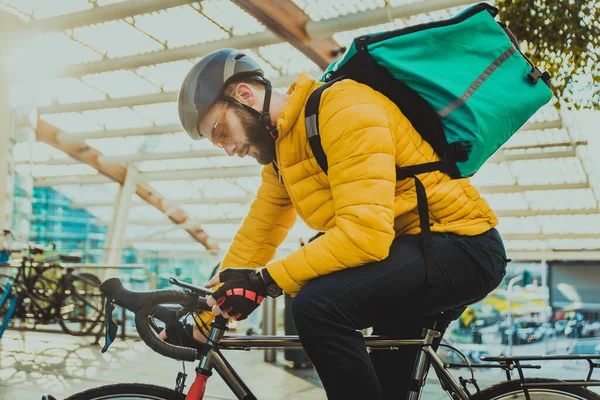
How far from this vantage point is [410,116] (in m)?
1.73

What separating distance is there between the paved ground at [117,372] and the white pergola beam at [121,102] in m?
11.8

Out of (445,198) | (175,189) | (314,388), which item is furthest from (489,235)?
(175,189)

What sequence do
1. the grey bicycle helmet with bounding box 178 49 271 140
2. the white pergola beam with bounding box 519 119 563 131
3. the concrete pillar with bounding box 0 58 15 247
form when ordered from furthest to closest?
the white pergola beam with bounding box 519 119 563 131 < the concrete pillar with bounding box 0 58 15 247 < the grey bicycle helmet with bounding box 178 49 271 140

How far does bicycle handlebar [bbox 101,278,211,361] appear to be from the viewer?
176 cm

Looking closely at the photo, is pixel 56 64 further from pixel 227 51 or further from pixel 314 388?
pixel 227 51

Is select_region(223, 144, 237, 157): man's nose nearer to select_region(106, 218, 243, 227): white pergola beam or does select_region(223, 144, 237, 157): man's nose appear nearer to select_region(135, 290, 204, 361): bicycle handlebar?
select_region(135, 290, 204, 361): bicycle handlebar

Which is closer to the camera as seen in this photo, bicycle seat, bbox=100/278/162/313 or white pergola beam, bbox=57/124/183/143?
bicycle seat, bbox=100/278/162/313

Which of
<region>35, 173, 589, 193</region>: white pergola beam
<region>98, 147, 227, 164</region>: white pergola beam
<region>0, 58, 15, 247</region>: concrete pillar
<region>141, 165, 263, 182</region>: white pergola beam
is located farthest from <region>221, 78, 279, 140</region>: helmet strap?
<region>141, 165, 263, 182</region>: white pergola beam

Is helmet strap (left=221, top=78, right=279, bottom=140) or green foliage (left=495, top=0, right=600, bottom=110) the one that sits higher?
green foliage (left=495, top=0, right=600, bottom=110)

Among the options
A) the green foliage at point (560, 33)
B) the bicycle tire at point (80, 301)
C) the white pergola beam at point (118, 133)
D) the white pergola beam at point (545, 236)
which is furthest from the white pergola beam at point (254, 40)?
the white pergola beam at point (545, 236)

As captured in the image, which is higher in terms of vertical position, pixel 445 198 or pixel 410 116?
pixel 410 116

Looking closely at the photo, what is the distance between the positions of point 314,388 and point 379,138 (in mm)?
3545

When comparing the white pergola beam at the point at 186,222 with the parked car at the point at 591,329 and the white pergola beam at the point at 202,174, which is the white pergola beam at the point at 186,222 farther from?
the parked car at the point at 591,329

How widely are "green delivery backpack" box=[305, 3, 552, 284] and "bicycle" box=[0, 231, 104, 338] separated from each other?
678cm
